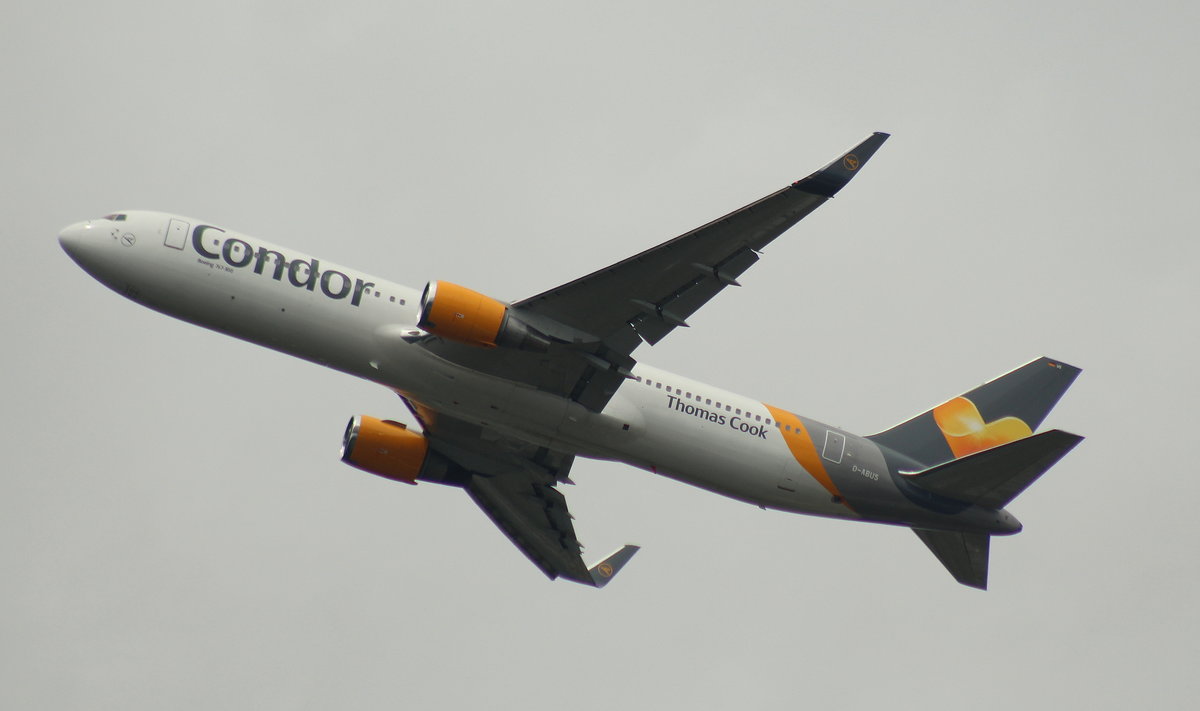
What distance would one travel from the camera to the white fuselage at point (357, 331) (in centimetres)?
3569

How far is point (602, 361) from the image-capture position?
36406 mm

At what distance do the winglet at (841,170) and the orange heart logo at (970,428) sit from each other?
44.9 ft

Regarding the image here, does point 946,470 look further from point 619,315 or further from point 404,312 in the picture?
point 404,312

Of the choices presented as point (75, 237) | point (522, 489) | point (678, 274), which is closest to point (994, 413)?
point (678, 274)

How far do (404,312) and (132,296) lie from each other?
7.78 meters

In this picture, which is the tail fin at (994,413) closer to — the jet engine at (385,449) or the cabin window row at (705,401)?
the cabin window row at (705,401)

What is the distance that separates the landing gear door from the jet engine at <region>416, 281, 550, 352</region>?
10.1 meters

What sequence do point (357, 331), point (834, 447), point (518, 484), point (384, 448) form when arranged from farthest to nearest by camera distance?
1. point (518, 484)
2. point (384, 448)
3. point (834, 447)
4. point (357, 331)

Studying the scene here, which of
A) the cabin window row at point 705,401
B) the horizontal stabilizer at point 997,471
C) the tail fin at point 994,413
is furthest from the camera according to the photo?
the tail fin at point 994,413

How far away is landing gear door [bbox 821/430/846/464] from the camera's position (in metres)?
39.2

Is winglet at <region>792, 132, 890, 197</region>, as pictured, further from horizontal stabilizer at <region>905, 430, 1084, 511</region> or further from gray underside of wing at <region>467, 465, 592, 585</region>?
gray underside of wing at <region>467, 465, 592, 585</region>

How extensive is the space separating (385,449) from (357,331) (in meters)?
7.42

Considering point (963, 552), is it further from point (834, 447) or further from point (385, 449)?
point (385, 449)

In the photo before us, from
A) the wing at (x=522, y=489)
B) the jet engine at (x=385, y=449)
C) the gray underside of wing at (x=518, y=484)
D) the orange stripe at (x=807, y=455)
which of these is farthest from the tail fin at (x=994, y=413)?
the jet engine at (x=385, y=449)
